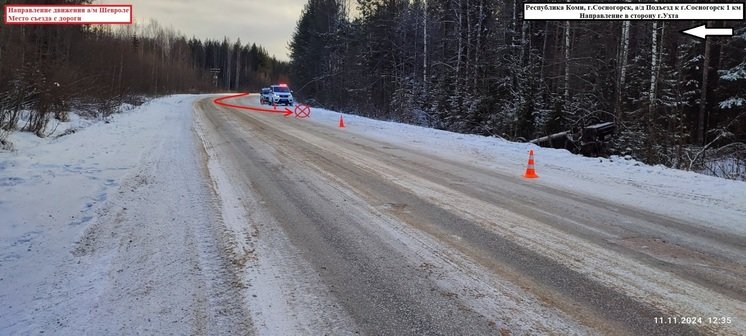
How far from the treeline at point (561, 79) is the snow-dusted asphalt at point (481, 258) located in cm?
810

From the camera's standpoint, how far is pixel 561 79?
23.4m

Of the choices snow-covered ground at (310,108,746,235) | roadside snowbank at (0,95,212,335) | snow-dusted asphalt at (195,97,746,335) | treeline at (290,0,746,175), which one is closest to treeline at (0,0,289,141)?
roadside snowbank at (0,95,212,335)

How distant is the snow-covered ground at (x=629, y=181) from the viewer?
21.7 feet

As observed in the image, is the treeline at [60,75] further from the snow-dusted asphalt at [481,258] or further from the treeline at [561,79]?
the treeline at [561,79]

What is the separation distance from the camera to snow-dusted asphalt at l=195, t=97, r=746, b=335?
3.29 meters

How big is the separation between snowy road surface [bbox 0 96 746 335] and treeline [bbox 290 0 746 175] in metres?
7.46

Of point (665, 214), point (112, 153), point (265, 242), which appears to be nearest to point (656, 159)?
point (665, 214)

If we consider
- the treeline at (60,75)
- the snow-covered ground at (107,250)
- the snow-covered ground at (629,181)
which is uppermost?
the treeline at (60,75)

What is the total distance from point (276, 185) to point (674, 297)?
566 centimetres

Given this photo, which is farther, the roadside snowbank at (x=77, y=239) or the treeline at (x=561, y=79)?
the treeline at (x=561, y=79)

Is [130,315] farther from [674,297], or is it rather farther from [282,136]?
[282,136]

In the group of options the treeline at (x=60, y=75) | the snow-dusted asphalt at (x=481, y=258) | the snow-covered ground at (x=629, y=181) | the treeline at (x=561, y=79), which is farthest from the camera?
the treeline at (x=561, y=79)

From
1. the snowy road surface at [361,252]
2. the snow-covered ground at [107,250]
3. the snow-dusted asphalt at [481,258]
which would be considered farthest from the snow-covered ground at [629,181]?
the snow-covered ground at [107,250]

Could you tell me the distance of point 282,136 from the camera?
1572 centimetres
